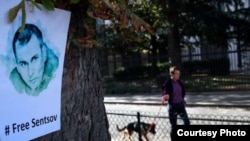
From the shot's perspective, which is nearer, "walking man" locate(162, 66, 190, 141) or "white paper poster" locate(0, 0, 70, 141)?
"white paper poster" locate(0, 0, 70, 141)

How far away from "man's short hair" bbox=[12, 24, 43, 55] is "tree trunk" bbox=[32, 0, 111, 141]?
11.0 inches

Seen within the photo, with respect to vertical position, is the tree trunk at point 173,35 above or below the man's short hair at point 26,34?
above

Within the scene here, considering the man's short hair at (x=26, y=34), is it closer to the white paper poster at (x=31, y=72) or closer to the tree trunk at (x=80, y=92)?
the white paper poster at (x=31, y=72)

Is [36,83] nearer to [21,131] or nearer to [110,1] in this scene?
[21,131]

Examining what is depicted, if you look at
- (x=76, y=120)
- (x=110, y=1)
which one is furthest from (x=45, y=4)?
(x=76, y=120)

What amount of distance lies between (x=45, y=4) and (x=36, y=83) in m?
0.35

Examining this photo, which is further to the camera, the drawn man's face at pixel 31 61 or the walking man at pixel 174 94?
the walking man at pixel 174 94

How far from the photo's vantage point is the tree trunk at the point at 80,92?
212 cm

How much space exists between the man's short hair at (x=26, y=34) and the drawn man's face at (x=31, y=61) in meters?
0.02

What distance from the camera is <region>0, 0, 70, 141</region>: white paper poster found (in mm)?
1690
